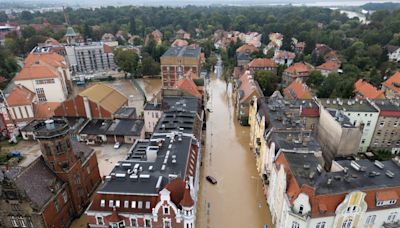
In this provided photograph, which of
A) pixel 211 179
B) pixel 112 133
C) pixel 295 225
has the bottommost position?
pixel 211 179

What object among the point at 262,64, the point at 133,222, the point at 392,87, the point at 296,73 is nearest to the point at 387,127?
the point at 392,87

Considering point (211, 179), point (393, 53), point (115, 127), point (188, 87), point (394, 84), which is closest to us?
point (211, 179)

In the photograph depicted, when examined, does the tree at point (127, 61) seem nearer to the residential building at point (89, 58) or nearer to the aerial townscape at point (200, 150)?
the aerial townscape at point (200, 150)

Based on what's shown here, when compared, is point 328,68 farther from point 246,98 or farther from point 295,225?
point 295,225

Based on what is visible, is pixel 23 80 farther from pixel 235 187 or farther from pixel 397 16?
pixel 397 16

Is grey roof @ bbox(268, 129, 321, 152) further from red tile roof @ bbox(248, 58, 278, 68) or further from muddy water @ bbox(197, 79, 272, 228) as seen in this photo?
red tile roof @ bbox(248, 58, 278, 68)

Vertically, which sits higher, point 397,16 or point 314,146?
point 397,16

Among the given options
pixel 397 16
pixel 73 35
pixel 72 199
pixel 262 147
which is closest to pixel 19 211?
pixel 72 199

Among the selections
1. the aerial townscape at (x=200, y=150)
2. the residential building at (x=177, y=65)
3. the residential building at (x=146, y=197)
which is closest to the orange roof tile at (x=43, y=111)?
the aerial townscape at (x=200, y=150)
